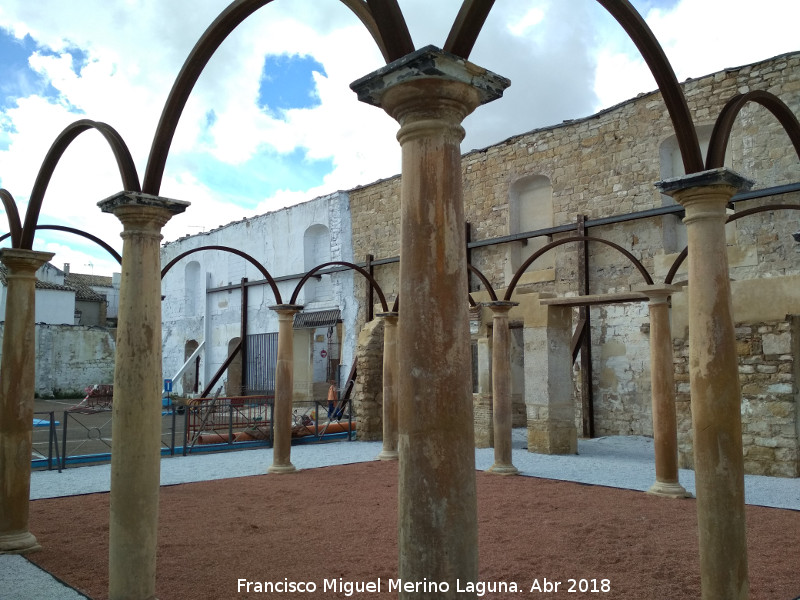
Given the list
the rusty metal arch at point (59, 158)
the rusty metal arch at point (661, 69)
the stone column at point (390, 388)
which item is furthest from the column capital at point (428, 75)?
the stone column at point (390, 388)

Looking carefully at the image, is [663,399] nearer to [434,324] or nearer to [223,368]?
[434,324]

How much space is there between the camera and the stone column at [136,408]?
415 centimetres

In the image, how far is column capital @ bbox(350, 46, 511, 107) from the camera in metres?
2.95

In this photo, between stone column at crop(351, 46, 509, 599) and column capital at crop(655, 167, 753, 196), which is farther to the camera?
column capital at crop(655, 167, 753, 196)

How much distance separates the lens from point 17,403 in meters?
5.95

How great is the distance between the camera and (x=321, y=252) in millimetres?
20562

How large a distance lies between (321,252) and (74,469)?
10931mm

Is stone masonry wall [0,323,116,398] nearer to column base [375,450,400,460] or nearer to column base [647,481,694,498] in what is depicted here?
column base [375,450,400,460]

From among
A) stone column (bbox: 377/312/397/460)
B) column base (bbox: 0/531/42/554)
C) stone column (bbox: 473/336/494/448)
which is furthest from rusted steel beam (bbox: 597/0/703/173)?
stone column (bbox: 473/336/494/448)

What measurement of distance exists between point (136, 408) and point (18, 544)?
2766mm

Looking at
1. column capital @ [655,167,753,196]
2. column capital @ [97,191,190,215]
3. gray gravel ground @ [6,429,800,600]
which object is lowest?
gray gravel ground @ [6,429,800,600]

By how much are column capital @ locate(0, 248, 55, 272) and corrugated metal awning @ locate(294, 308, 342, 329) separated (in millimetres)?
13308

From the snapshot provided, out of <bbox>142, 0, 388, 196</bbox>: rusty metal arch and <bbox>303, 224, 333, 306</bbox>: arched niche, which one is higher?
<bbox>303, 224, 333, 306</bbox>: arched niche

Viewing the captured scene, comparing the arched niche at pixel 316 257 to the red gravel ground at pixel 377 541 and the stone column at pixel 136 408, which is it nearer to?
the red gravel ground at pixel 377 541
